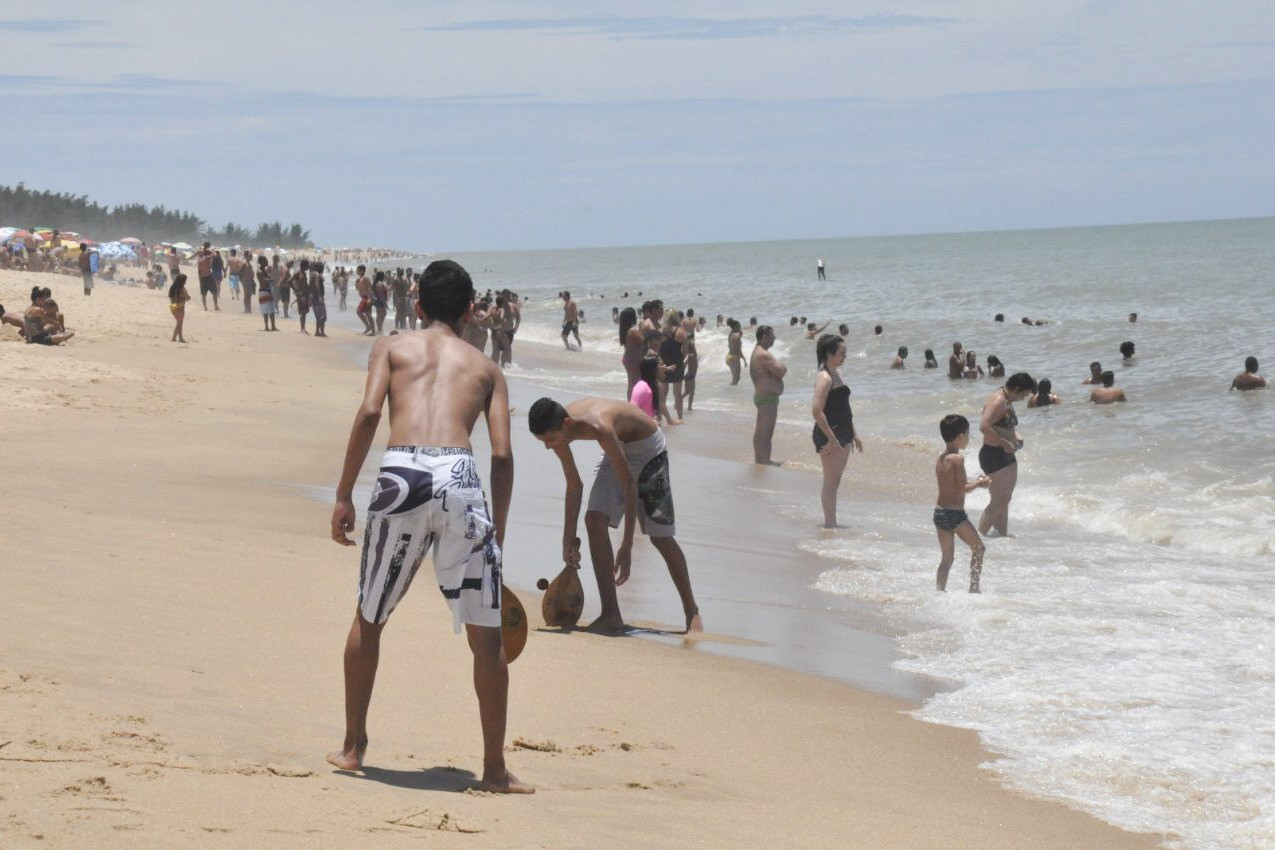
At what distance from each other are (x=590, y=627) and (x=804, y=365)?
86.2 ft

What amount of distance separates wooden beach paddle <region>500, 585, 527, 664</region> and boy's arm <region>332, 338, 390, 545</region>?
2.30ft

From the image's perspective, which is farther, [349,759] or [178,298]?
[178,298]

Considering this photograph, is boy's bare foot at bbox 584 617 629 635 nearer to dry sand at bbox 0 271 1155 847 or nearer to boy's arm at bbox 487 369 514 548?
dry sand at bbox 0 271 1155 847

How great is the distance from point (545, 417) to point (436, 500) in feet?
7.55

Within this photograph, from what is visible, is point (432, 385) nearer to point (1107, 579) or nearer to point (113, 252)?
point (1107, 579)

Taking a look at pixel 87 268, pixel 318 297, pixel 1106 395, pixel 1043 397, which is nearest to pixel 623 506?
pixel 1043 397

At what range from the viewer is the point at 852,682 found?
22.3 ft

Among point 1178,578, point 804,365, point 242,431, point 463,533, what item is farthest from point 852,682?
point 804,365

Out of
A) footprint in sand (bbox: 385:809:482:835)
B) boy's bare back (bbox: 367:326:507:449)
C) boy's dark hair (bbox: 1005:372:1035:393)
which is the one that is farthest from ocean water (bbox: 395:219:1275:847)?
boy's bare back (bbox: 367:326:507:449)

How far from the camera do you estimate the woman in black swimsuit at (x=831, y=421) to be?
11422 mm

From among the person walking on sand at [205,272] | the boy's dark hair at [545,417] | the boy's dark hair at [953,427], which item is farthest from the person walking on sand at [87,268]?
the boy's dark hair at [545,417]

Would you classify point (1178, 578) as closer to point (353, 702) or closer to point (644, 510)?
point (644, 510)

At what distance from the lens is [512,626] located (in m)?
4.89

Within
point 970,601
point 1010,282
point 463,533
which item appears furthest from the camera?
point 1010,282
